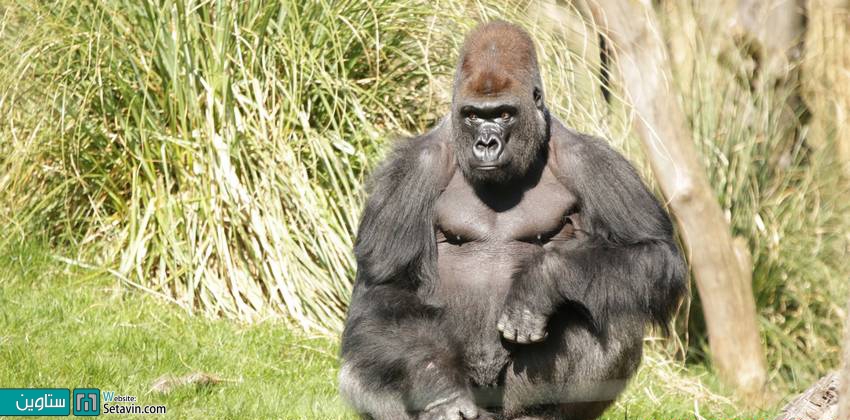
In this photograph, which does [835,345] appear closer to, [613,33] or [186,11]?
[613,33]

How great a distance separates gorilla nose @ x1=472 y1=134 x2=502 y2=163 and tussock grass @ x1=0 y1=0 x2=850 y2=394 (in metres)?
2.26

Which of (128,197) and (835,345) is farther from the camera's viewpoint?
(835,345)

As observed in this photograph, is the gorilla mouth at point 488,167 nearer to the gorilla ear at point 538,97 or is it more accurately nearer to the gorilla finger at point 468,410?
the gorilla ear at point 538,97

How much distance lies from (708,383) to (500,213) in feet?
10.5

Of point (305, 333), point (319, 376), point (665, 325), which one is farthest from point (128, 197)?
point (665, 325)

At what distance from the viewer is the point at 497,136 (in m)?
4.27

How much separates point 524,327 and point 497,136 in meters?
0.75

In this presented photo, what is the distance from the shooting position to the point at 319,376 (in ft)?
18.4

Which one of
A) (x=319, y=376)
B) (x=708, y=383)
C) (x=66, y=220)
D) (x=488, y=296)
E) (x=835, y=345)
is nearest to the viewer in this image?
(x=488, y=296)

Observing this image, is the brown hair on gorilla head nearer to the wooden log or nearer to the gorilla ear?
the gorilla ear

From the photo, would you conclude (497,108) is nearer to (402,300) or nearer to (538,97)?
(538,97)

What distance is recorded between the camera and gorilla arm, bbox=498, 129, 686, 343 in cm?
414

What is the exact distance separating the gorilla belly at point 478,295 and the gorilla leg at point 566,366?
10 centimetres
